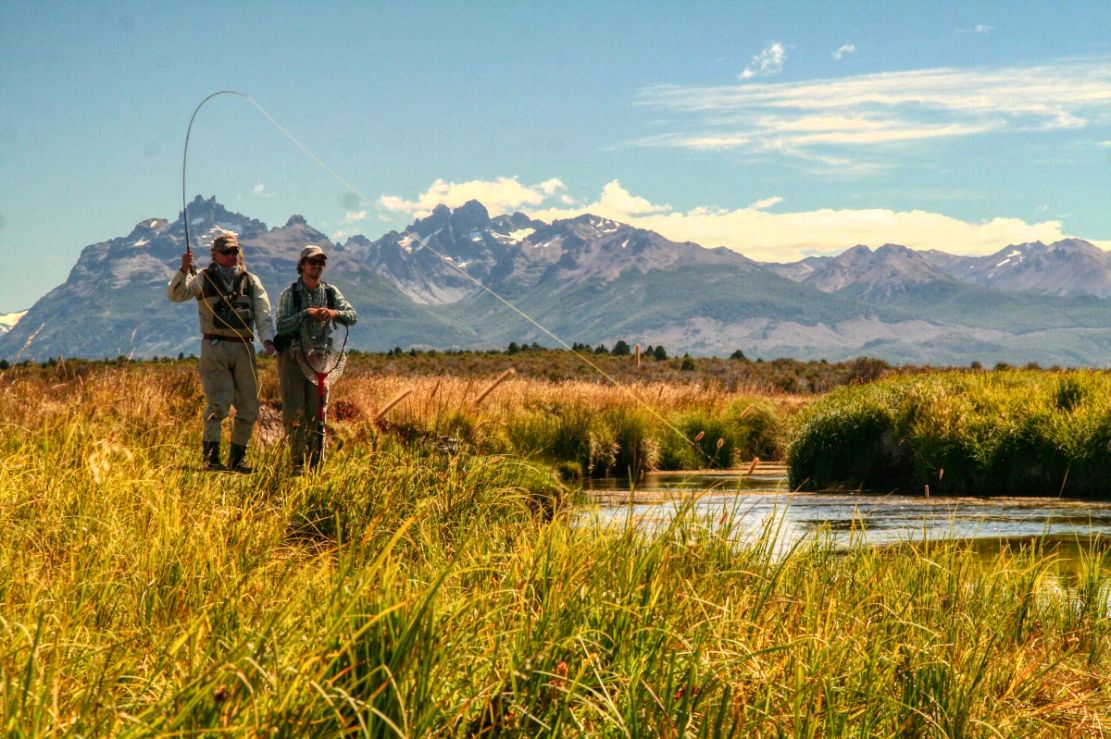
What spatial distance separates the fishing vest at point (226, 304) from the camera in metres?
9.92

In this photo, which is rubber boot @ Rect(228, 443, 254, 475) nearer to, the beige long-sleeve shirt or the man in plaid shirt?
the man in plaid shirt

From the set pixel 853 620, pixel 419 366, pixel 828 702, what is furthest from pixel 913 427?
pixel 419 366

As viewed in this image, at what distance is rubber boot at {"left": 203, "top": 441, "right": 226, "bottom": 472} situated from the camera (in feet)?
31.2

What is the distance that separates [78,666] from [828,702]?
241 centimetres

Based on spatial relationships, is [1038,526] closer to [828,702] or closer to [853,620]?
[853,620]

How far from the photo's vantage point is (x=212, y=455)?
9.77 m

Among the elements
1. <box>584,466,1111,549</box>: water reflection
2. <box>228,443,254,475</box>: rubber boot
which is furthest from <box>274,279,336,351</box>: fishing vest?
<box>584,466,1111,549</box>: water reflection

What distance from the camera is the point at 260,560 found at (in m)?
5.54

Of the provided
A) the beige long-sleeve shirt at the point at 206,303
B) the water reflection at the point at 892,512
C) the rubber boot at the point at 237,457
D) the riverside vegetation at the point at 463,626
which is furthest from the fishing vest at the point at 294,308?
the water reflection at the point at 892,512

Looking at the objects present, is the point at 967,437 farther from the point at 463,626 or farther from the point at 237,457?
the point at 463,626

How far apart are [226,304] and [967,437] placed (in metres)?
10.4

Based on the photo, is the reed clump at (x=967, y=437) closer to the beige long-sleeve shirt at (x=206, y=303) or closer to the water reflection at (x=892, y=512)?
the water reflection at (x=892, y=512)

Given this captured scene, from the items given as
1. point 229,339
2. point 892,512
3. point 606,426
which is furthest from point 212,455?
point 606,426

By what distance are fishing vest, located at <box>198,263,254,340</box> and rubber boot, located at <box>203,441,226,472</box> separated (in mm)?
969
